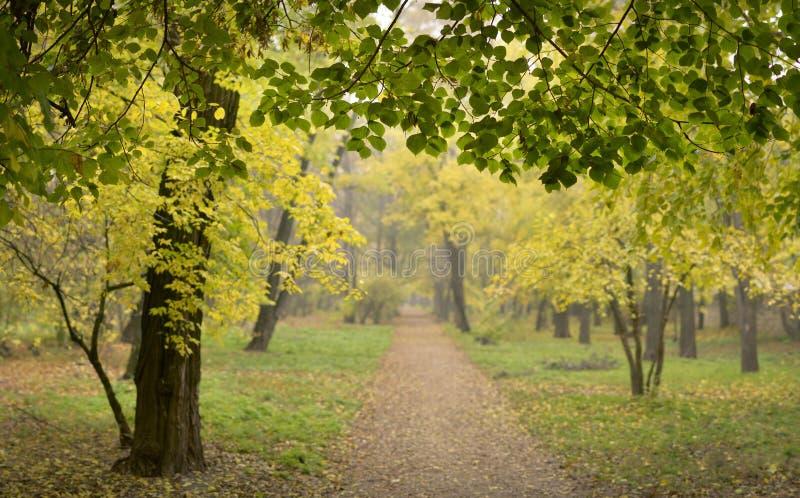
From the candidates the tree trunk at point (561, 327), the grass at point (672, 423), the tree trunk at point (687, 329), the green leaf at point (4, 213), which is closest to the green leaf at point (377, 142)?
the green leaf at point (4, 213)

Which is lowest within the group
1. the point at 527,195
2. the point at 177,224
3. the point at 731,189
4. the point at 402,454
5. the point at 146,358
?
the point at 402,454

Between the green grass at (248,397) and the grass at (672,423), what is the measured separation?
11.0ft

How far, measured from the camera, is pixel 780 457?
6.31 metres

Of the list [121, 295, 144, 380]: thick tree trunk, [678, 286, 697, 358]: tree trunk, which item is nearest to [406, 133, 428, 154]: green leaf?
[121, 295, 144, 380]: thick tree trunk

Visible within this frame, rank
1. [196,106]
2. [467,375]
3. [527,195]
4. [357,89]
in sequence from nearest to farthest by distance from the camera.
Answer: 1. [357,89]
2. [196,106]
3. [467,375]
4. [527,195]

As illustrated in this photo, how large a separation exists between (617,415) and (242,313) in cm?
633

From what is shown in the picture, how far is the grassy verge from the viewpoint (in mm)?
5684

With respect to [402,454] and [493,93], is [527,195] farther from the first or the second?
[493,93]

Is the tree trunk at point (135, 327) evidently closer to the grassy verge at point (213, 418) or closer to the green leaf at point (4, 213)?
the grassy verge at point (213, 418)

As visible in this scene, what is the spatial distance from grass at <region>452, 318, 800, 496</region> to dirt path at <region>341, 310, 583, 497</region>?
474 mm

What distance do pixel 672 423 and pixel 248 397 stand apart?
704 centimetres

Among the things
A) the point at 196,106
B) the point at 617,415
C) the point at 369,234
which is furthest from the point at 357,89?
the point at 369,234

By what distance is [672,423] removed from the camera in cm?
860

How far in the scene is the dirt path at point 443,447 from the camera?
624 centimetres
